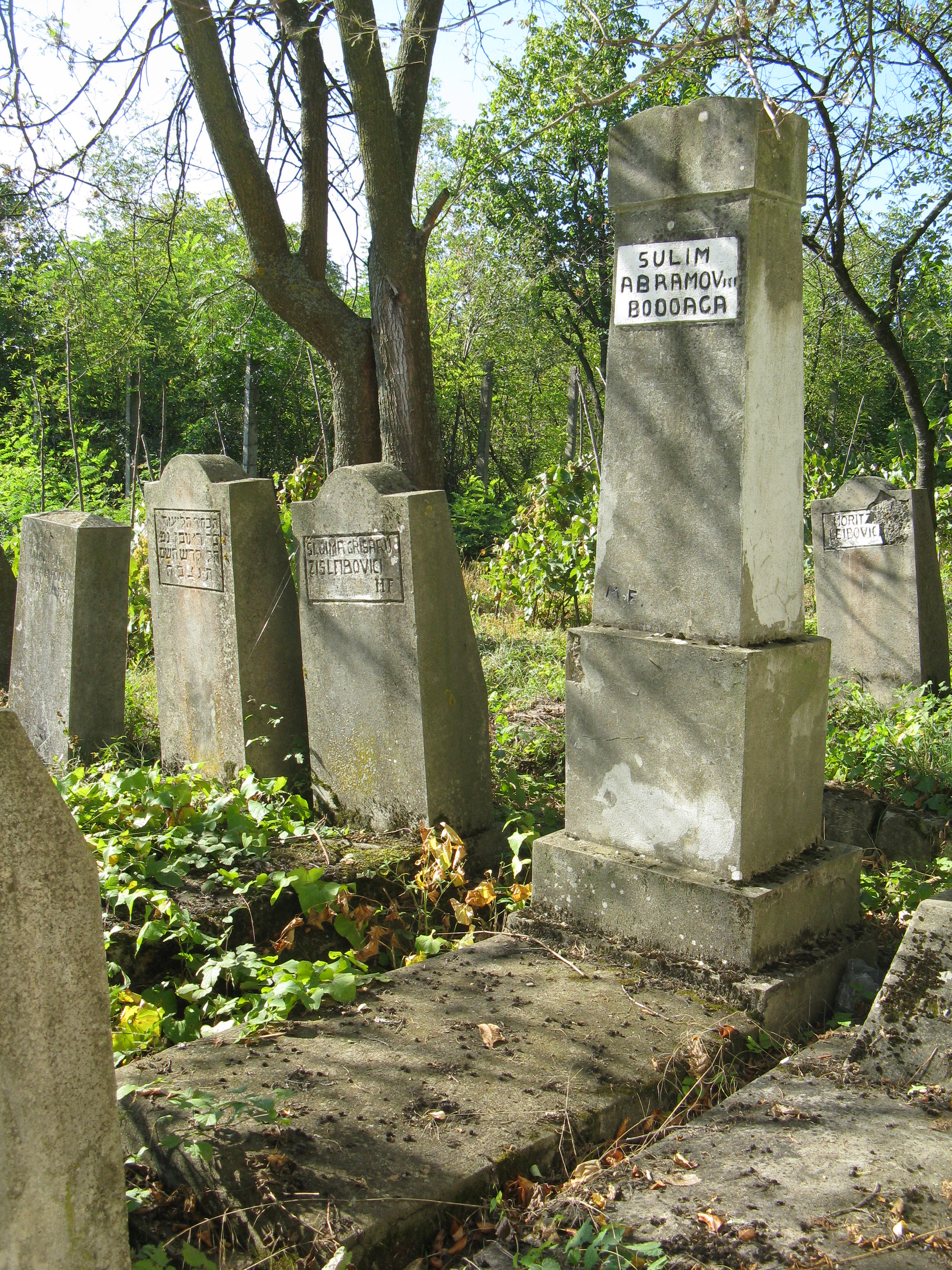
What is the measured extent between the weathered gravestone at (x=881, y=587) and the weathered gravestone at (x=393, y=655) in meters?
3.10

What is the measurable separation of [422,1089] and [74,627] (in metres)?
3.86

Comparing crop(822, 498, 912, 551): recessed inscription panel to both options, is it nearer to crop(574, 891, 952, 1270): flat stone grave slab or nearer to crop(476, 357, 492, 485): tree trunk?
crop(574, 891, 952, 1270): flat stone grave slab

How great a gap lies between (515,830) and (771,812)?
5.48 ft

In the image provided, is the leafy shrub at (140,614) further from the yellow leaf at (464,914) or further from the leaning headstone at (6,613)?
the yellow leaf at (464,914)

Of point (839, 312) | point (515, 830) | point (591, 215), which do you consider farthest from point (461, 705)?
point (591, 215)

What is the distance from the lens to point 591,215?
20.8m

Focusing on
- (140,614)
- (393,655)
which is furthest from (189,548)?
(140,614)

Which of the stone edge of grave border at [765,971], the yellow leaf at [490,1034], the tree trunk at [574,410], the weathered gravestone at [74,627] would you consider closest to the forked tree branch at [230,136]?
the weathered gravestone at [74,627]

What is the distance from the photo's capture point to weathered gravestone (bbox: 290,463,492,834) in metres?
4.16

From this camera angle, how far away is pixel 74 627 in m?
5.54

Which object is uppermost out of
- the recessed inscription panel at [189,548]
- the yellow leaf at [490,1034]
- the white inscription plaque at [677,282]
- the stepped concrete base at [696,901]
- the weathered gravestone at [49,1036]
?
the white inscription plaque at [677,282]

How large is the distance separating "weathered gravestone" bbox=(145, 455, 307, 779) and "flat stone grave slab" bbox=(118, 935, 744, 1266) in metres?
2.07

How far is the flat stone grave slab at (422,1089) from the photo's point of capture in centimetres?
206

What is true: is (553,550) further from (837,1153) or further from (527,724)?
(837,1153)
